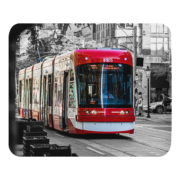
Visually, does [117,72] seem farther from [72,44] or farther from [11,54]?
[11,54]

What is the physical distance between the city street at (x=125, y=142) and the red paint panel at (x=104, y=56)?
1369mm

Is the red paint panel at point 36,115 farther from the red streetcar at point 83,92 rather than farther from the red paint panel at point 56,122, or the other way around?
the red paint panel at point 56,122

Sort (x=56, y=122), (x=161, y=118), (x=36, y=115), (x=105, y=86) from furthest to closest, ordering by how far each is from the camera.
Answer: (x=36, y=115)
(x=56, y=122)
(x=161, y=118)
(x=105, y=86)

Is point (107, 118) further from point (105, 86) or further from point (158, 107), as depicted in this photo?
point (158, 107)

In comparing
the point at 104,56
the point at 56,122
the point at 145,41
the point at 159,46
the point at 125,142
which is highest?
the point at 145,41

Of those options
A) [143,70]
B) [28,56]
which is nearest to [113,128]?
[143,70]

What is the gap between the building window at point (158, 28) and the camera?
1458 centimetres

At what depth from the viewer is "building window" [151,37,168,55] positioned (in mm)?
14703

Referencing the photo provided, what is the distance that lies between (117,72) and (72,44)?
1148mm

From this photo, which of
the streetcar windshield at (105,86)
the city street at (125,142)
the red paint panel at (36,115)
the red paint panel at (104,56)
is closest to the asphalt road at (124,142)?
the city street at (125,142)

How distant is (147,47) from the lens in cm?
1493

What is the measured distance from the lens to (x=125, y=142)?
47.9ft

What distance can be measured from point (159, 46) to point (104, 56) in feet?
3.98

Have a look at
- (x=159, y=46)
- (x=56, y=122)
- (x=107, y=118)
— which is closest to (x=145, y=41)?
(x=159, y=46)
